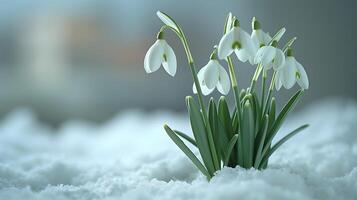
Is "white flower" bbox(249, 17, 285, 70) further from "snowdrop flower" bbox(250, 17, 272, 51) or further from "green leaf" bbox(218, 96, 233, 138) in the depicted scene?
"green leaf" bbox(218, 96, 233, 138)

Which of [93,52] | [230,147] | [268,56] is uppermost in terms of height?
[93,52]

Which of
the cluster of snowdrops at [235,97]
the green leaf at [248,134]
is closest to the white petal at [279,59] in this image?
the cluster of snowdrops at [235,97]

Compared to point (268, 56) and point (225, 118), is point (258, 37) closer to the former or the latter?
point (268, 56)

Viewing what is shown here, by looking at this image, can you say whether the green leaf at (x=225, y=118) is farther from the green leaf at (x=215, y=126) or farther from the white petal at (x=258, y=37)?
the white petal at (x=258, y=37)

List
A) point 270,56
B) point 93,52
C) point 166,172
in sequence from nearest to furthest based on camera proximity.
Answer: point 270,56
point 166,172
point 93,52

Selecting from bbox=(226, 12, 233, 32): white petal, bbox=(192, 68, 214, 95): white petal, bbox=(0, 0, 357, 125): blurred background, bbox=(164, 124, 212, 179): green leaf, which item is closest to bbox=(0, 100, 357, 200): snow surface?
bbox=(164, 124, 212, 179): green leaf

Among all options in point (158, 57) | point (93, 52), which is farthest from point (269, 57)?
point (93, 52)
